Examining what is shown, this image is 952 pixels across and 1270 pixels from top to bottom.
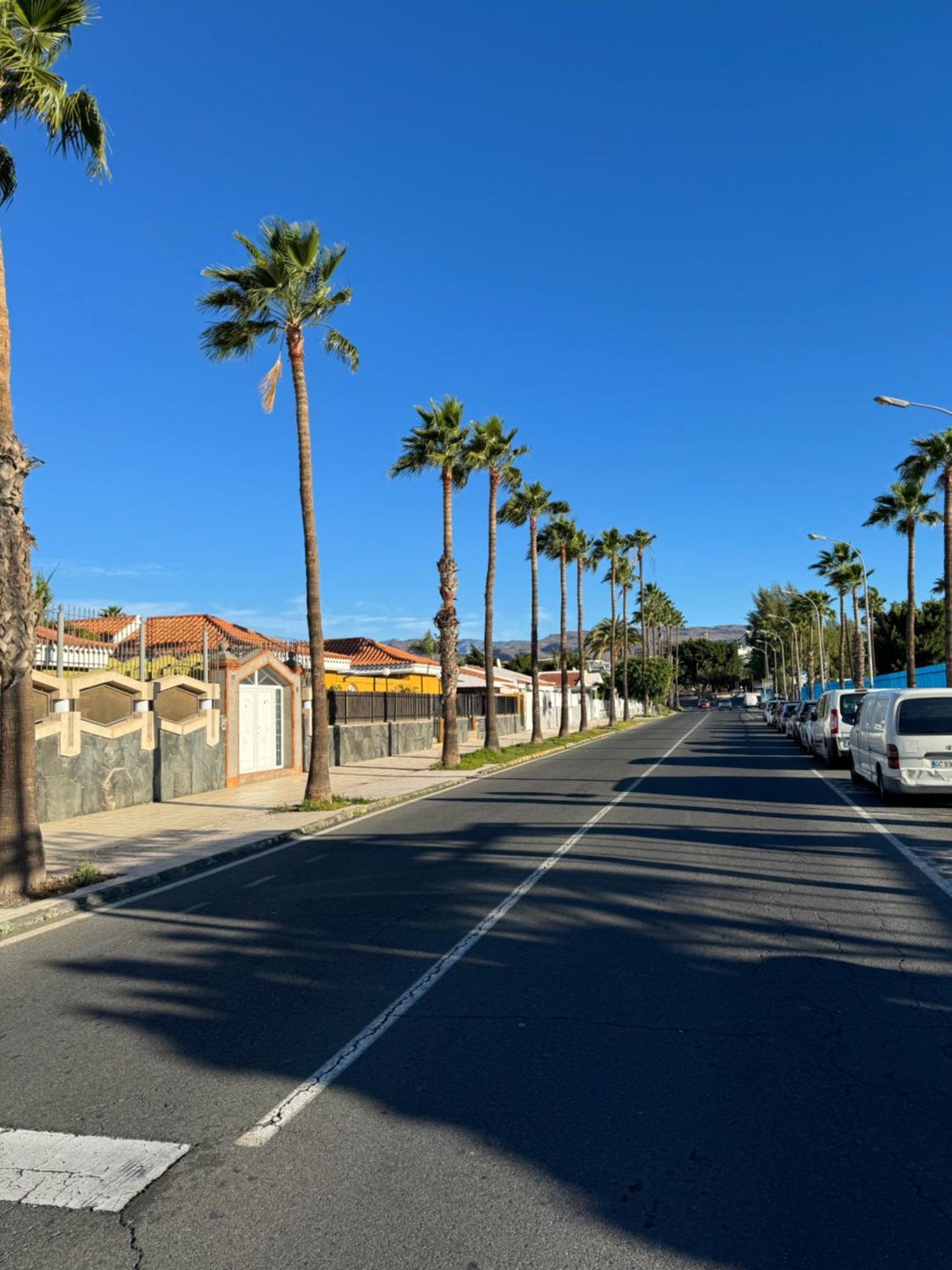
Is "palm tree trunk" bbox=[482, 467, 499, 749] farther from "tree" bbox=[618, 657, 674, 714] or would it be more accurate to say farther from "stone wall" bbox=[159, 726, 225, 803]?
"tree" bbox=[618, 657, 674, 714]

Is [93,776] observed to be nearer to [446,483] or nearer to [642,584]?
[446,483]

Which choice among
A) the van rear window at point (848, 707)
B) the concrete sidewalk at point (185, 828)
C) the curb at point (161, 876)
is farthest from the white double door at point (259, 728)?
the van rear window at point (848, 707)

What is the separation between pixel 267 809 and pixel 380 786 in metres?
4.86

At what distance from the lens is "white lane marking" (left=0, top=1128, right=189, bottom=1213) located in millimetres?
3850

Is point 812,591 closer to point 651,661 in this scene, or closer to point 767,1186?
point 651,661

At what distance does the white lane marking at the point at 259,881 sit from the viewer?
10.9 m

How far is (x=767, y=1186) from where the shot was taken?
384 centimetres

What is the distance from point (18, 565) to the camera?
10.0 metres

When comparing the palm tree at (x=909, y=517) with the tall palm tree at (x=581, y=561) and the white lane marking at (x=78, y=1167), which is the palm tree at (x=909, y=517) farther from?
the white lane marking at (x=78, y=1167)

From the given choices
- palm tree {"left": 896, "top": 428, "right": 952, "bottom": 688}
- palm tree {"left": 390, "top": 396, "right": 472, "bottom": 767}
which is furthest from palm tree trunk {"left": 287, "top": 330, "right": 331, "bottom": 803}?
palm tree {"left": 896, "top": 428, "right": 952, "bottom": 688}

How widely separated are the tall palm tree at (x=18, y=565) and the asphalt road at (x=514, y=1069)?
127 centimetres

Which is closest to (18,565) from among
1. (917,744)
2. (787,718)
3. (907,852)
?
(907,852)

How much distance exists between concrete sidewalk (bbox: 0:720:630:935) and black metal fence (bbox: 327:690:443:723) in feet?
15.4

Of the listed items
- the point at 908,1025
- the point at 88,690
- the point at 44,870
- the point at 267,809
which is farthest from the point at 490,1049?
the point at 88,690
